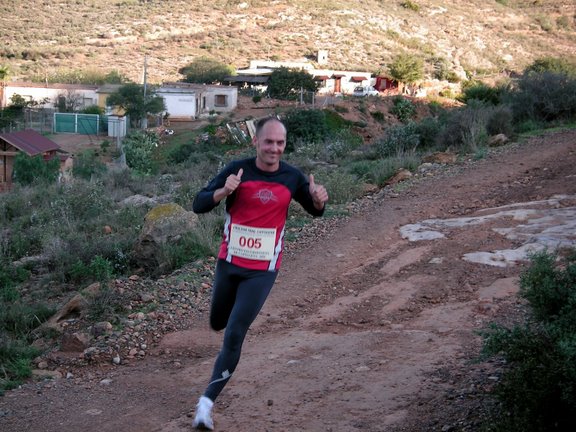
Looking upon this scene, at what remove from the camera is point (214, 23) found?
222ft

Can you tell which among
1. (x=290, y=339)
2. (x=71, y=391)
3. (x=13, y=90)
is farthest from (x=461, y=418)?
(x=13, y=90)

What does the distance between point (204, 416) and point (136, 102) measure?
128 feet

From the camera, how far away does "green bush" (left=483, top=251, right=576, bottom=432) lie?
3379 mm

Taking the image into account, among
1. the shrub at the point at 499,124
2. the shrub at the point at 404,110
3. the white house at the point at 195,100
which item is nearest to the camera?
the shrub at the point at 499,124

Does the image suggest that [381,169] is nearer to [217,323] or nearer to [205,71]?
[217,323]

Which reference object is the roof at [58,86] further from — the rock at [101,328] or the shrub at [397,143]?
the rock at [101,328]

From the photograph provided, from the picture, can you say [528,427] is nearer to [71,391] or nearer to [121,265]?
[71,391]

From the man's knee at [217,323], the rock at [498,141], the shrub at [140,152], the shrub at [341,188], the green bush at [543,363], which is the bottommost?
the shrub at [140,152]

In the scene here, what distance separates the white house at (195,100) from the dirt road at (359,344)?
117 ft

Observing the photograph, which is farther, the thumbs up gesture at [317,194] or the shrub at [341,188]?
the shrub at [341,188]

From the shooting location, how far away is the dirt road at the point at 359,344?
448 centimetres

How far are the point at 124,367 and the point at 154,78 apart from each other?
2043 inches

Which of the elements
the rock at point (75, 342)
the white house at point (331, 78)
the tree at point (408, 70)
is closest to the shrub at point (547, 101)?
the rock at point (75, 342)

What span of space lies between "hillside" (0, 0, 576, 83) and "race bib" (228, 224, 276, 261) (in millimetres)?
53013
